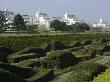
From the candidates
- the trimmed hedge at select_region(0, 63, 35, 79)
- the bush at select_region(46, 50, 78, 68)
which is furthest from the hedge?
the trimmed hedge at select_region(0, 63, 35, 79)

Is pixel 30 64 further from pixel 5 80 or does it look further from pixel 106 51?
pixel 106 51

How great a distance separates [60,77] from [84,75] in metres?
6.03

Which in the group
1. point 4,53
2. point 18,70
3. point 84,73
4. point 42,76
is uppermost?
point 84,73

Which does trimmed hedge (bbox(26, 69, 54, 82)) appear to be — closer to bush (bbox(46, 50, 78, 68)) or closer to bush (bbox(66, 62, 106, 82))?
bush (bbox(66, 62, 106, 82))

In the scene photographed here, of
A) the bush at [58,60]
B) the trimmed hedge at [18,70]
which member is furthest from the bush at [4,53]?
the trimmed hedge at [18,70]

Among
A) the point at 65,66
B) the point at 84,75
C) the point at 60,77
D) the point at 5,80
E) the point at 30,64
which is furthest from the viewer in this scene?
the point at 65,66

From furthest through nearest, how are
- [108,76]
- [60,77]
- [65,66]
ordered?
[65,66]
[60,77]
[108,76]

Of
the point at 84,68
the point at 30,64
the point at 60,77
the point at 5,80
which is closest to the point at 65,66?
the point at 30,64

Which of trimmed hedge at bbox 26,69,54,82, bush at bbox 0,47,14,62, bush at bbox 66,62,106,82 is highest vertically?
bush at bbox 66,62,106,82

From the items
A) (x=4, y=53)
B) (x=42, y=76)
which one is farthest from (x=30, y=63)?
(x=4, y=53)

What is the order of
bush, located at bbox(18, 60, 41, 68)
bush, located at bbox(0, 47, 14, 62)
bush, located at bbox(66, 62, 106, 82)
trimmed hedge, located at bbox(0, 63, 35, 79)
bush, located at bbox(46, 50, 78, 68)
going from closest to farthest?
bush, located at bbox(66, 62, 106, 82), trimmed hedge, located at bbox(0, 63, 35, 79), bush, located at bbox(18, 60, 41, 68), bush, located at bbox(46, 50, 78, 68), bush, located at bbox(0, 47, 14, 62)

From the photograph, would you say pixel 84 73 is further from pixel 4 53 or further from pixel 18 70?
pixel 4 53

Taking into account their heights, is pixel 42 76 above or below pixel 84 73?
below

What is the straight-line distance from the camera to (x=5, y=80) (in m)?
10.1
